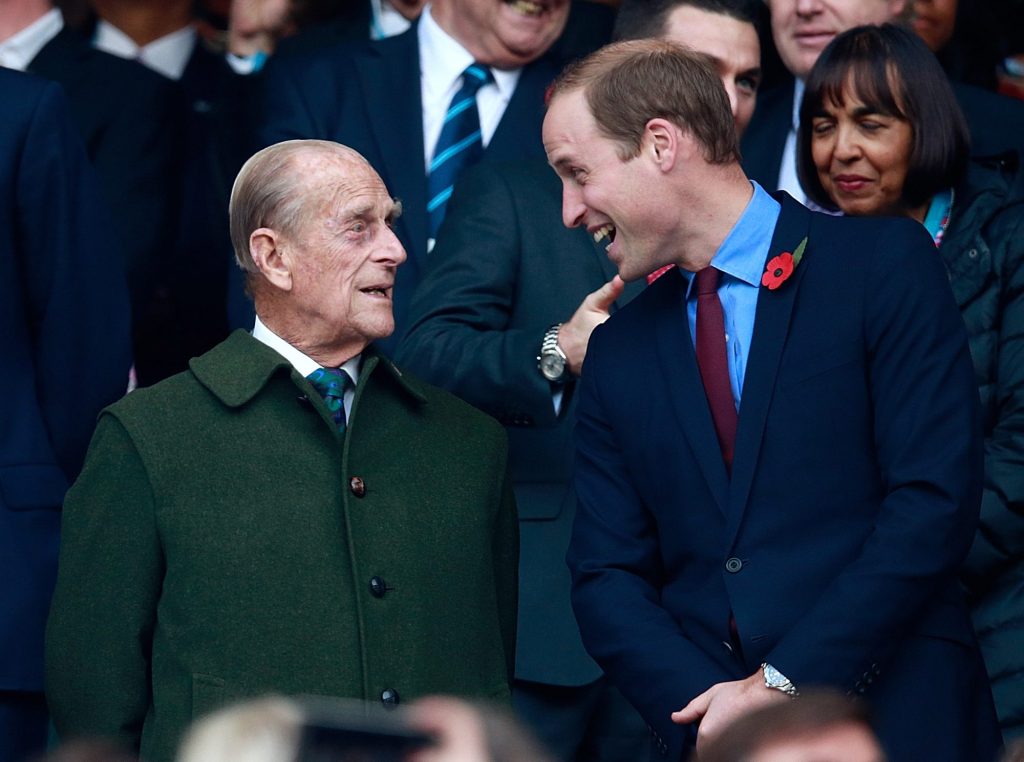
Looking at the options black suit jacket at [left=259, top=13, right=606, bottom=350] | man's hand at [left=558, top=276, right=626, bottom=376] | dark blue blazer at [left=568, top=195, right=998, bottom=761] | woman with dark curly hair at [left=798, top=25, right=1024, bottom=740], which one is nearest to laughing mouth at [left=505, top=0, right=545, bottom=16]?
black suit jacket at [left=259, top=13, right=606, bottom=350]

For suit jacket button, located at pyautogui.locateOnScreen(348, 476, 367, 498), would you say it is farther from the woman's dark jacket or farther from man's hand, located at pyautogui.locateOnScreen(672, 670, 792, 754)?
the woman's dark jacket

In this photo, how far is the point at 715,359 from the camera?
137 inches

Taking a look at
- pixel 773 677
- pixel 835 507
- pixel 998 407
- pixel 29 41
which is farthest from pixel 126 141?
pixel 773 677

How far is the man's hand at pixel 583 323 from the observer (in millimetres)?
3883

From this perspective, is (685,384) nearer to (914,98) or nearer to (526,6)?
(914,98)

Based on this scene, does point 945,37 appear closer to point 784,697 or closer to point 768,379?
point 768,379

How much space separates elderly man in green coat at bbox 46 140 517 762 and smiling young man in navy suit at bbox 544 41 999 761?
27cm

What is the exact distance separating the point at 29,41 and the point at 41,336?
1.46m

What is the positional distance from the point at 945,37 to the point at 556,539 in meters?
1.93

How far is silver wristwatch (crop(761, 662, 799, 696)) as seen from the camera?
322 cm

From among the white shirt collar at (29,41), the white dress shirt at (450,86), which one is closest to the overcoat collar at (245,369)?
the white dress shirt at (450,86)

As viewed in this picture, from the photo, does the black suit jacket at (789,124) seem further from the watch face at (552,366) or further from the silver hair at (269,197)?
the silver hair at (269,197)

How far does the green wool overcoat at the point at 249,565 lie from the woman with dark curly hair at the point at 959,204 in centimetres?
108

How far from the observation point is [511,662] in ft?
12.3
